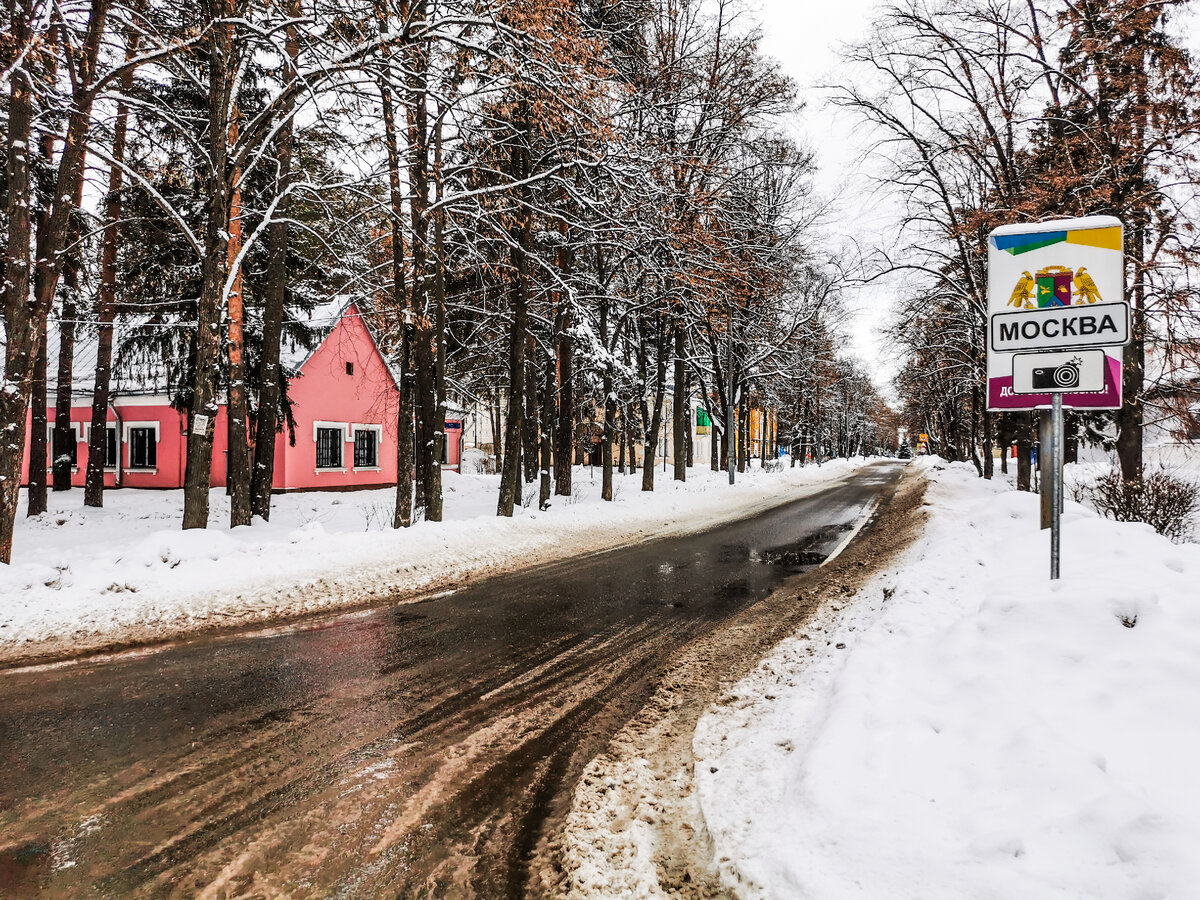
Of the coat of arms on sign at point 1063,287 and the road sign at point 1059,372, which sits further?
the coat of arms on sign at point 1063,287

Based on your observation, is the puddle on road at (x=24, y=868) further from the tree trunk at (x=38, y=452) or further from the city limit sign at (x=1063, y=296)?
the tree trunk at (x=38, y=452)

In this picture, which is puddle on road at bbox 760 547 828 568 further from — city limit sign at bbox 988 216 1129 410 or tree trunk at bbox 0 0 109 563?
tree trunk at bbox 0 0 109 563

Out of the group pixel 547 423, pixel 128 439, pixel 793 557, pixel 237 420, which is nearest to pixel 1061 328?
pixel 793 557

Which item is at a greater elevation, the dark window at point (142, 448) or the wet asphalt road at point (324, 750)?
the dark window at point (142, 448)

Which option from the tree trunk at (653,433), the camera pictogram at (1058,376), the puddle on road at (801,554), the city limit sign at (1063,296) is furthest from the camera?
the tree trunk at (653,433)

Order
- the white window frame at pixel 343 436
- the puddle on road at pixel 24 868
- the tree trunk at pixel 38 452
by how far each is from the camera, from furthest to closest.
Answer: the white window frame at pixel 343 436, the tree trunk at pixel 38 452, the puddle on road at pixel 24 868

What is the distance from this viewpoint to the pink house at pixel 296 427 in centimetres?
2250

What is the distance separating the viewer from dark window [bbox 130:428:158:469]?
76.9 feet

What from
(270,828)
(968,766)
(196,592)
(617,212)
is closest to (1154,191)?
(617,212)

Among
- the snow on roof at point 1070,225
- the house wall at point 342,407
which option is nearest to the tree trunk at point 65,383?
the house wall at point 342,407

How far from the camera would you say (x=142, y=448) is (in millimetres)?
23547

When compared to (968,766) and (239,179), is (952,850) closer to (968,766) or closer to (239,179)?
(968,766)

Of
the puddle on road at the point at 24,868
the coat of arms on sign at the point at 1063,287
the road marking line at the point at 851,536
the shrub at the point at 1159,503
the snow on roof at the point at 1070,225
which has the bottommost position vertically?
the puddle on road at the point at 24,868

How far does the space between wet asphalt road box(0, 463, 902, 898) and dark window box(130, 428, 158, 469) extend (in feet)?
72.4
